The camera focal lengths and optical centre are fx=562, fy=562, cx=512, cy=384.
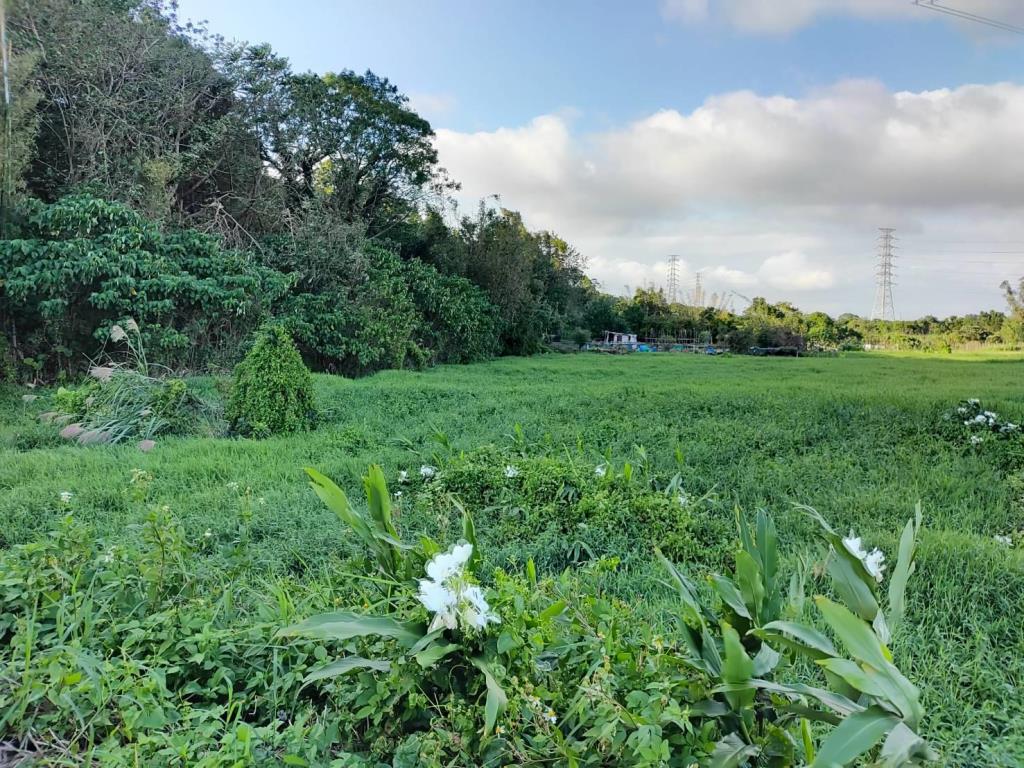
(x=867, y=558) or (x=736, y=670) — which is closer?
(x=736, y=670)

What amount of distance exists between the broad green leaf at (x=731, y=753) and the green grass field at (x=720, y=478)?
627mm

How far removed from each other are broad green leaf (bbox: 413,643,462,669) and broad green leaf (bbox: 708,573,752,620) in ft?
1.73

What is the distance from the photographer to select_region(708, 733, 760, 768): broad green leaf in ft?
2.85

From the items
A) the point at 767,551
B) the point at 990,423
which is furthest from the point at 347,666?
the point at 990,423

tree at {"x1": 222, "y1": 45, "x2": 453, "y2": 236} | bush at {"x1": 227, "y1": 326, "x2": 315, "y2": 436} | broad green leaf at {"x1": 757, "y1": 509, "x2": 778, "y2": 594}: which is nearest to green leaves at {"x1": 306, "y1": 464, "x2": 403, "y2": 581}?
broad green leaf at {"x1": 757, "y1": 509, "x2": 778, "y2": 594}

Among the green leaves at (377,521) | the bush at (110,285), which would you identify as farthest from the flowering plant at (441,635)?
the bush at (110,285)

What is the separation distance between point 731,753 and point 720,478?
2617mm

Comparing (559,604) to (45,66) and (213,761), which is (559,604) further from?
(45,66)

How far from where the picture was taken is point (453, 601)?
100 cm

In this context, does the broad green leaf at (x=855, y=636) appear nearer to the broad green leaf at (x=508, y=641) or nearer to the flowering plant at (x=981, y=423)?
the broad green leaf at (x=508, y=641)

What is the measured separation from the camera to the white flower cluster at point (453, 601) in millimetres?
990

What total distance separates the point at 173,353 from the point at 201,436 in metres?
4.01

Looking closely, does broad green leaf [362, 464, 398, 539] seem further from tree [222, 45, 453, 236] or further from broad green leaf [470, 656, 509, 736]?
tree [222, 45, 453, 236]

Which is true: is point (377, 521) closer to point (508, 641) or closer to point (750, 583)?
point (508, 641)
